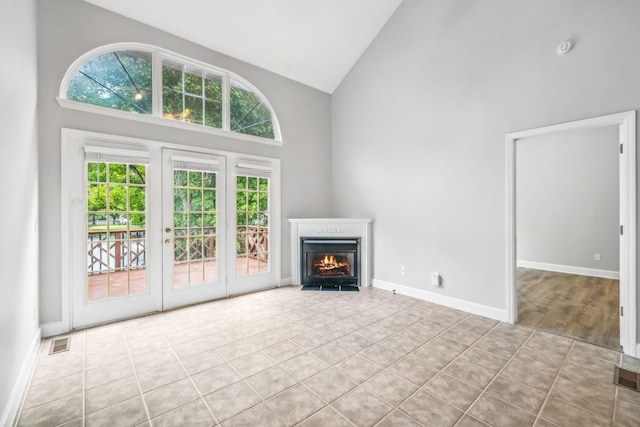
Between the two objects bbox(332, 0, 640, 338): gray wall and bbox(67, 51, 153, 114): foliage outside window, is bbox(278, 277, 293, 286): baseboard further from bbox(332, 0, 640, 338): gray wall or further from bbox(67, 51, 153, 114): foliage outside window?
bbox(67, 51, 153, 114): foliage outside window

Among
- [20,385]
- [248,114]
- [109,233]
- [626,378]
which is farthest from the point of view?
[248,114]

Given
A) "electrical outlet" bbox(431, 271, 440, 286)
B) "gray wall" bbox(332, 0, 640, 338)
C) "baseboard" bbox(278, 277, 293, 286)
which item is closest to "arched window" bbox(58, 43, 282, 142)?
"gray wall" bbox(332, 0, 640, 338)

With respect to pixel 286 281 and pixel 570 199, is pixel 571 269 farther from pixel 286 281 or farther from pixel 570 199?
pixel 286 281

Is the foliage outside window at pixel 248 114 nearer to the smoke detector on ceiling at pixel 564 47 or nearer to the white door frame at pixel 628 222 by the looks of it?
the smoke detector on ceiling at pixel 564 47

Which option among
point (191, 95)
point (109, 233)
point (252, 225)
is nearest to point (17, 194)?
point (109, 233)

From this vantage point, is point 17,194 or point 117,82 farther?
point 117,82

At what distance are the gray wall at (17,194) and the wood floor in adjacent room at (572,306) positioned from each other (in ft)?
15.1

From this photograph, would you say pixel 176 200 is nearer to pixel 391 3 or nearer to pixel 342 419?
pixel 342 419

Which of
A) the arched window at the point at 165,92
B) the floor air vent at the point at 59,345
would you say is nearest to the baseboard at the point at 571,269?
the arched window at the point at 165,92

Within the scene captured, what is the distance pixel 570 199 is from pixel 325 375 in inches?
Answer: 246

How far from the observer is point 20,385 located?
2074 mm

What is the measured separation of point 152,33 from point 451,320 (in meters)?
5.07

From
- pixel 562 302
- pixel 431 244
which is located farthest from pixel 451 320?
pixel 562 302

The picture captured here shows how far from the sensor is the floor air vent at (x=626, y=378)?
2098 mm
